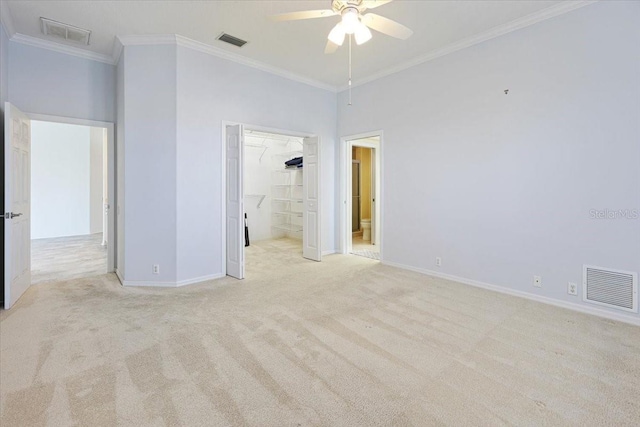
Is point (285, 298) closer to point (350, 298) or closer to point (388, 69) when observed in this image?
point (350, 298)

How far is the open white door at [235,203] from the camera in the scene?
13.9 feet

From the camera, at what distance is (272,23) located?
11.7ft

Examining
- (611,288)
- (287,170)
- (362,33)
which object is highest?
(362,33)

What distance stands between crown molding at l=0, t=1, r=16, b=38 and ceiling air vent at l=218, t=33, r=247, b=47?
6.74 feet

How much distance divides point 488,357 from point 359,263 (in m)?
2.95

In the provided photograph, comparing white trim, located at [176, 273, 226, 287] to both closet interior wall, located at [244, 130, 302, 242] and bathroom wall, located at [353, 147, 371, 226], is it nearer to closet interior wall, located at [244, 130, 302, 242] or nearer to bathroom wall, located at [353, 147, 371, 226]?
closet interior wall, located at [244, 130, 302, 242]

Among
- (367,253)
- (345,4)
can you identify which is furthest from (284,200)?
(345,4)

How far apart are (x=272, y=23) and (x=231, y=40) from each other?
697 millimetres

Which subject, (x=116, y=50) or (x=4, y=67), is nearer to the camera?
(x=4, y=67)

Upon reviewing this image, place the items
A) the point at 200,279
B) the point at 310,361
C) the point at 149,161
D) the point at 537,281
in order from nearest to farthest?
the point at 310,361
the point at 537,281
the point at 149,161
the point at 200,279

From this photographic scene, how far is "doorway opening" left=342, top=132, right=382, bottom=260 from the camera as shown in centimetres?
591

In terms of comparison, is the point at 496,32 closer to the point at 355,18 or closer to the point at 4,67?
the point at 355,18

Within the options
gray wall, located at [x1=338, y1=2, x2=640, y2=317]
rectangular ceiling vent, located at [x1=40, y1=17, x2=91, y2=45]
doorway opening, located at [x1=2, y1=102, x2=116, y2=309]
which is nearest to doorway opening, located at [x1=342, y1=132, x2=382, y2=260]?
gray wall, located at [x1=338, y1=2, x2=640, y2=317]

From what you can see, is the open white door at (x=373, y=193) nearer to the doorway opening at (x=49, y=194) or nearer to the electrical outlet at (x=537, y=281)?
the electrical outlet at (x=537, y=281)
